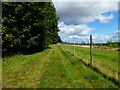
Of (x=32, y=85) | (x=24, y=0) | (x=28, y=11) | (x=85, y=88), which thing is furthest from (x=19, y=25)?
(x=85, y=88)

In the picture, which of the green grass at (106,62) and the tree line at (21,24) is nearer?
the green grass at (106,62)

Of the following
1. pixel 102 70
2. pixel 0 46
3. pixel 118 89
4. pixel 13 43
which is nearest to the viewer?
pixel 118 89

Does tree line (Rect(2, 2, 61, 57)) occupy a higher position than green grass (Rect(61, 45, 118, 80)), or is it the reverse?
tree line (Rect(2, 2, 61, 57))

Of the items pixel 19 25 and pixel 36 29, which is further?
pixel 36 29

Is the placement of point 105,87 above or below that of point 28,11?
below

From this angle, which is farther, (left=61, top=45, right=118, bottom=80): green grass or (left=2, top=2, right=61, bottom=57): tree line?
(left=2, top=2, right=61, bottom=57): tree line

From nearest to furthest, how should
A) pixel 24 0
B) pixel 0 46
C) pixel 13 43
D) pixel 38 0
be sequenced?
1. pixel 0 46
2. pixel 13 43
3. pixel 24 0
4. pixel 38 0

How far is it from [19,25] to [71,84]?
39.8 ft

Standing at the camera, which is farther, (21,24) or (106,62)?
(21,24)

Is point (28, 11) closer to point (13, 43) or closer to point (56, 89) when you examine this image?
point (13, 43)

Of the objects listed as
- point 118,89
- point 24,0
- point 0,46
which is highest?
point 24,0

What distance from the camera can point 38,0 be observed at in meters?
15.1

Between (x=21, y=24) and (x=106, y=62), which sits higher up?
(x=21, y=24)

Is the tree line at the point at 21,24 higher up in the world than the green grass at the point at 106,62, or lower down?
higher up
